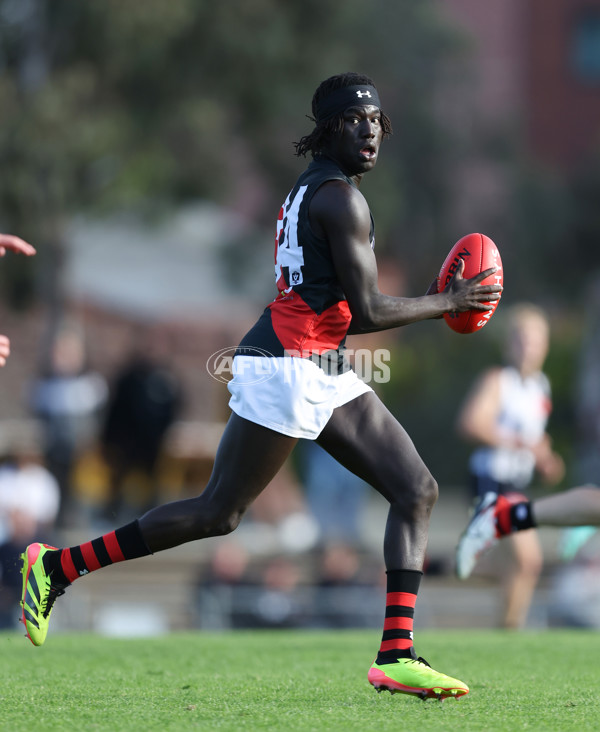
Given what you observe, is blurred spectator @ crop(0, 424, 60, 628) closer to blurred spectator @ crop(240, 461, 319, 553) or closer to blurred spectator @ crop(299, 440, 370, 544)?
blurred spectator @ crop(240, 461, 319, 553)

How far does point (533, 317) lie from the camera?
8836 millimetres

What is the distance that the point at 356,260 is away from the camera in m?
4.68

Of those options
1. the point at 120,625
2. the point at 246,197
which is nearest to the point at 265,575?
the point at 120,625

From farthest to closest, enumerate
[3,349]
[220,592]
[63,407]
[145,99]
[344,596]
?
[145,99], [63,407], [220,592], [344,596], [3,349]

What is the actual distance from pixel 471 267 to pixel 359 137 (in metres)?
0.67

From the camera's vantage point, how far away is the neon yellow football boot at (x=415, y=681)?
466 cm

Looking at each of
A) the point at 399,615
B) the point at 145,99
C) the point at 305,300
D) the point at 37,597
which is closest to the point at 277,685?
the point at 399,615

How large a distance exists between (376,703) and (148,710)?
837mm

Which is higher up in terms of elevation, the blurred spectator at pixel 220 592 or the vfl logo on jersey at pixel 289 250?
the vfl logo on jersey at pixel 289 250

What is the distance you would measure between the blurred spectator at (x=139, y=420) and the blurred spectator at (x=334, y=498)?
1.64 m

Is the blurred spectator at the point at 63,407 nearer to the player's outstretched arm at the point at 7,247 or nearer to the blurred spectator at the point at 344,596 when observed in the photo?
the blurred spectator at the point at 344,596

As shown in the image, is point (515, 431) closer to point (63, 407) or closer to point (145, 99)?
point (63, 407)

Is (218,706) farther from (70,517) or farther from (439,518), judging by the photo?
(439,518)

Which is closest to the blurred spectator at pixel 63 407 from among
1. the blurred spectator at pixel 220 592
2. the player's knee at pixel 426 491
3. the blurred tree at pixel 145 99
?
the blurred spectator at pixel 220 592
